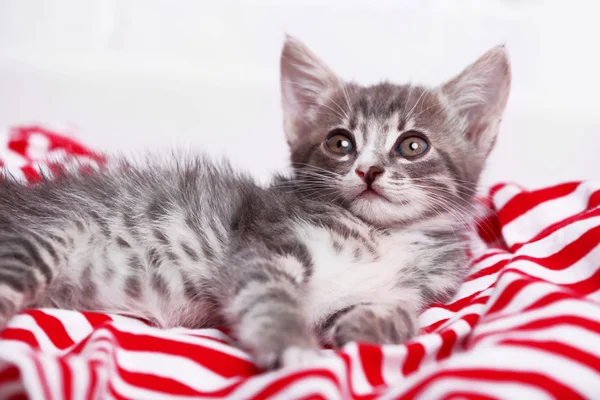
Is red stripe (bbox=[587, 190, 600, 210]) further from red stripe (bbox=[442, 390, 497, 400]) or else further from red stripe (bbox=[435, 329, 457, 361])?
red stripe (bbox=[442, 390, 497, 400])

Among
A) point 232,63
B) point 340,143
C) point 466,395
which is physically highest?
point 232,63

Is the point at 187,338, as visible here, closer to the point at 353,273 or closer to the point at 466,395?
the point at 353,273

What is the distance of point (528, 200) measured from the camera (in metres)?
1.90

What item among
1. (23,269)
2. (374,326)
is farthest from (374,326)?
(23,269)

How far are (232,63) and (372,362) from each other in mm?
2159

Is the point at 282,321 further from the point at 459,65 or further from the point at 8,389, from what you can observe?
the point at 459,65

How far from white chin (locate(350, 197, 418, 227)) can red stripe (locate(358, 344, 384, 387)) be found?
0.46 metres

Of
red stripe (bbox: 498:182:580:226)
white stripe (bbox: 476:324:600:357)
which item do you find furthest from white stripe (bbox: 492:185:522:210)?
white stripe (bbox: 476:324:600:357)

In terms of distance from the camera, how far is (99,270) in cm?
135

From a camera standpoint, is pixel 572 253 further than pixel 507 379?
Yes

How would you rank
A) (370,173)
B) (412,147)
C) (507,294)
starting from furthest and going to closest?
(412,147) < (370,173) < (507,294)

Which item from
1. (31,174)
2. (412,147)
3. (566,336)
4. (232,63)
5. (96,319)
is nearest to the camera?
(566,336)

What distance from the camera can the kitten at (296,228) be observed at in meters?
1.25

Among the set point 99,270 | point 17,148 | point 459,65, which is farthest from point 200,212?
point 459,65
